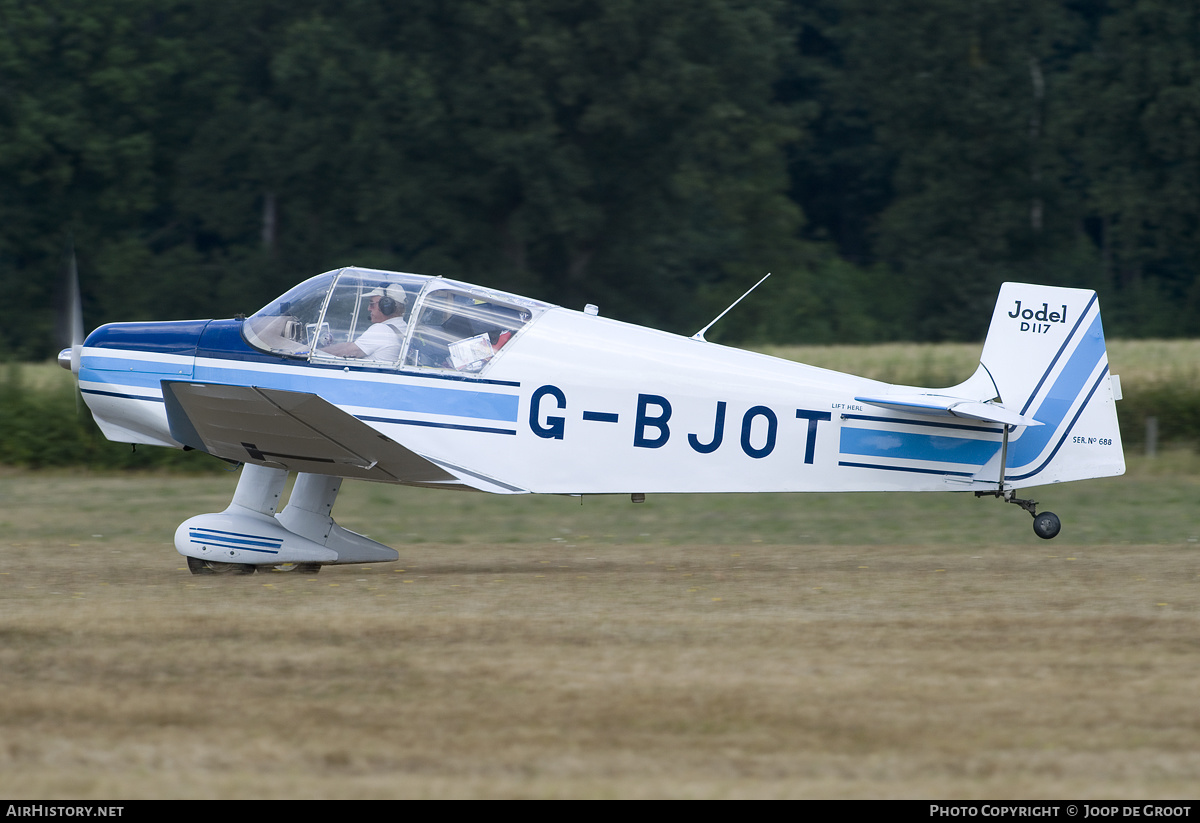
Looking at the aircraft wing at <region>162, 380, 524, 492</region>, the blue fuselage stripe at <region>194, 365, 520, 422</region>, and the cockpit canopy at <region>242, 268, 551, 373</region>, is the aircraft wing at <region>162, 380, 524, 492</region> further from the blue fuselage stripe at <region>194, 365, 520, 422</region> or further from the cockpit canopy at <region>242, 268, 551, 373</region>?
the cockpit canopy at <region>242, 268, 551, 373</region>

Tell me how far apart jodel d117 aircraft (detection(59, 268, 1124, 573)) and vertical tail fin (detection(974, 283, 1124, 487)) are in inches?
0.4

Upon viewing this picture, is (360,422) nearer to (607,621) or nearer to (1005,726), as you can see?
(607,621)

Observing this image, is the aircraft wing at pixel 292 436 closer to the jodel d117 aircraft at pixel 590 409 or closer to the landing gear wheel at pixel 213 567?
the jodel d117 aircraft at pixel 590 409

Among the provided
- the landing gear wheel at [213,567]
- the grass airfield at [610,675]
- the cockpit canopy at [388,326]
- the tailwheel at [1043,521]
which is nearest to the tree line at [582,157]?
the cockpit canopy at [388,326]

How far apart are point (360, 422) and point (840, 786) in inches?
204

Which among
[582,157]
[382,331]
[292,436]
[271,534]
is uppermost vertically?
[582,157]

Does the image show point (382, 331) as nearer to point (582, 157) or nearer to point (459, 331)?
point (459, 331)

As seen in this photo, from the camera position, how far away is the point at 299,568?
1060cm

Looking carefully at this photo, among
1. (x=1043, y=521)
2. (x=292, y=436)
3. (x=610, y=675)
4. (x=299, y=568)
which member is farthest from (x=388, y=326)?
(x=1043, y=521)

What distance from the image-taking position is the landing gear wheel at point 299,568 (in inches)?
413

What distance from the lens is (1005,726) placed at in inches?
228

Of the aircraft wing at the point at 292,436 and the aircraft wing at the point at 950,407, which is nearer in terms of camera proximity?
the aircraft wing at the point at 292,436

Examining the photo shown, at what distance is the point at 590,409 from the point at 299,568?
2.55 meters

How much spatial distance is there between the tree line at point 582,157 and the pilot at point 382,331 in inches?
1078
